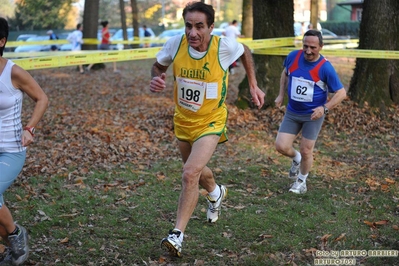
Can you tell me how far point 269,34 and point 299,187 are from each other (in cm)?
579

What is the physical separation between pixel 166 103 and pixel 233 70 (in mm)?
8583

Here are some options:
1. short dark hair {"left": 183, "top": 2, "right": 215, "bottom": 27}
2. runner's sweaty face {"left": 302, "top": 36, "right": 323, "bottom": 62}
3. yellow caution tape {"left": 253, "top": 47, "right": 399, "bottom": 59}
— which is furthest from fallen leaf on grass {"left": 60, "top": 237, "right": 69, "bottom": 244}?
yellow caution tape {"left": 253, "top": 47, "right": 399, "bottom": 59}

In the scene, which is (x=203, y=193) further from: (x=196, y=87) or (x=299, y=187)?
(x=196, y=87)

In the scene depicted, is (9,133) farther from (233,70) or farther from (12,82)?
(233,70)

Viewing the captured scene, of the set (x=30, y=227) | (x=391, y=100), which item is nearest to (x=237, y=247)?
(x=30, y=227)

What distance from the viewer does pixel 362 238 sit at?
573 cm

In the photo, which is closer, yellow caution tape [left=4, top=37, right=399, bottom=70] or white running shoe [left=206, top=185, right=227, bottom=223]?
white running shoe [left=206, top=185, right=227, bottom=223]

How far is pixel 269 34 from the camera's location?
12477 mm

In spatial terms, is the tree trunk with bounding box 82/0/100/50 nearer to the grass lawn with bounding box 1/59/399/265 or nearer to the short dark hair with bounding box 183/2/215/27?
the grass lawn with bounding box 1/59/399/265

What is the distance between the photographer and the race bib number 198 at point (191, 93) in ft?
17.8

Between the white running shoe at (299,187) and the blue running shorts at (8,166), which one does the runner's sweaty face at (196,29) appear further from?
the white running shoe at (299,187)

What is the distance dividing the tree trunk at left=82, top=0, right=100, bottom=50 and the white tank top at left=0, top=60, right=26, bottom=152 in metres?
19.6

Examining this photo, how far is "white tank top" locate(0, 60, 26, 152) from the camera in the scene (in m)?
4.56

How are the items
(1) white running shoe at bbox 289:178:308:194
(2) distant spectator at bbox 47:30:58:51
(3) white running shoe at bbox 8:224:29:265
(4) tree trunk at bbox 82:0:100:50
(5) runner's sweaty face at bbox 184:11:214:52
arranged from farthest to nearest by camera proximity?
(2) distant spectator at bbox 47:30:58:51 < (4) tree trunk at bbox 82:0:100:50 < (1) white running shoe at bbox 289:178:308:194 < (5) runner's sweaty face at bbox 184:11:214:52 < (3) white running shoe at bbox 8:224:29:265
